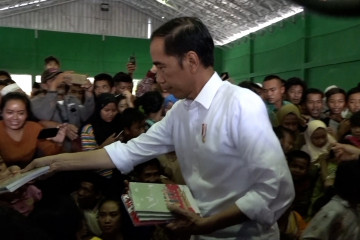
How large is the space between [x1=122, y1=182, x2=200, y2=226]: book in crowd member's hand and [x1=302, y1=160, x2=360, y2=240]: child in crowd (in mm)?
993

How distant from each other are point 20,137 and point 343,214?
6.62 feet

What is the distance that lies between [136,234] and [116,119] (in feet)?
3.39

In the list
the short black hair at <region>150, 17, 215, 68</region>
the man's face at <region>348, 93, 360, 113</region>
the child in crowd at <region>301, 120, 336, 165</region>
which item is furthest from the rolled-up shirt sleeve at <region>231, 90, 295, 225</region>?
the man's face at <region>348, 93, 360, 113</region>

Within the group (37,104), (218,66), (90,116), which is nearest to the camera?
(37,104)

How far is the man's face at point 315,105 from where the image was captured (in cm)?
453

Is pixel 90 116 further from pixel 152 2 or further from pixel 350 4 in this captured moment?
pixel 152 2

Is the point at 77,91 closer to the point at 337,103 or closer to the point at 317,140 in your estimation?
the point at 317,140

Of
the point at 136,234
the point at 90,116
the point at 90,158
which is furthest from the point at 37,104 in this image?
the point at 90,158

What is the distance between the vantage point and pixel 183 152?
1735mm

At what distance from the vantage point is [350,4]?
94 cm

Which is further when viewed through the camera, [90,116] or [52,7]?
[52,7]

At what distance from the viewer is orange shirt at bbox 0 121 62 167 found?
9.32 ft

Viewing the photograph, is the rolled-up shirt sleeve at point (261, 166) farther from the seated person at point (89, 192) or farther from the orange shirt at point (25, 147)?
the seated person at point (89, 192)

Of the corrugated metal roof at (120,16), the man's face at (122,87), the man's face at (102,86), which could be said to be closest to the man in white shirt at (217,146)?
the man's face at (102,86)
